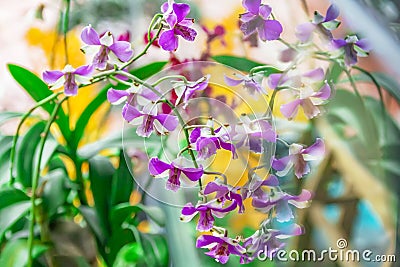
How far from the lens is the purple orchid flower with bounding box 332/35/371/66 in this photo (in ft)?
2.83

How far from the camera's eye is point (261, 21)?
850mm

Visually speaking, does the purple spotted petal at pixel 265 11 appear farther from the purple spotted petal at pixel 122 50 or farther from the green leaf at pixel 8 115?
the green leaf at pixel 8 115

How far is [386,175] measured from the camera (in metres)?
0.87

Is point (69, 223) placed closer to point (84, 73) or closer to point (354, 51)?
point (84, 73)

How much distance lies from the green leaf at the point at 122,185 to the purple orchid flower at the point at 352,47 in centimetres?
35

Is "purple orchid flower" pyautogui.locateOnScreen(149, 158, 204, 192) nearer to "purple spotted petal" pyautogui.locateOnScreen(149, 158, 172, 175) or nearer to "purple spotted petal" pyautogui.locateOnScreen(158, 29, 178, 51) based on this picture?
"purple spotted petal" pyautogui.locateOnScreen(149, 158, 172, 175)

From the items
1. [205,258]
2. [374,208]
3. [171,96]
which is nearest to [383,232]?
[374,208]

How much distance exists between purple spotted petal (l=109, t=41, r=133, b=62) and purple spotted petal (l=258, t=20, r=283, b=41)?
188 mm

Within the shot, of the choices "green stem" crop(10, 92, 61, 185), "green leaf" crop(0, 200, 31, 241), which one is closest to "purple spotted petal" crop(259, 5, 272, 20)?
"green stem" crop(10, 92, 61, 185)

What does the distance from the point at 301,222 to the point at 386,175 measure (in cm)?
14

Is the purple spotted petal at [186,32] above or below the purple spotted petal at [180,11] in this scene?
below

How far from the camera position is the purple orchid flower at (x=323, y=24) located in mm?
858

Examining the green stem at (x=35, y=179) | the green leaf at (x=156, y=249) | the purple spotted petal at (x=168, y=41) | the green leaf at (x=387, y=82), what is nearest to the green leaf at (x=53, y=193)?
the green stem at (x=35, y=179)

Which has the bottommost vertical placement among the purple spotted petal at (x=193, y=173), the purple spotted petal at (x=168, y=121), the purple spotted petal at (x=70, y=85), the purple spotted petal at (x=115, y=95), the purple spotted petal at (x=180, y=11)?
the purple spotted petal at (x=193, y=173)
